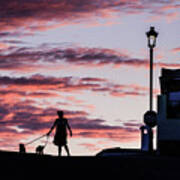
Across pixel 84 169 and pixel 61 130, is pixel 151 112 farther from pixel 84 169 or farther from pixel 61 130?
pixel 84 169

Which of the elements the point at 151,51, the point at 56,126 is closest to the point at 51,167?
the point at 56,126

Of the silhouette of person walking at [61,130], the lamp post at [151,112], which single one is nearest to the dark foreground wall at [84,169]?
the silhouette of person walking at [61,130]

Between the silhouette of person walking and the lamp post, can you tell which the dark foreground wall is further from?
the lamp post

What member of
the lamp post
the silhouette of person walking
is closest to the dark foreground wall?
the silhouette of person walking

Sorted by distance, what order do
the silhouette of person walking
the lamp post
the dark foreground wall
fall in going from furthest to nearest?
the lamp post
the silhouette of person walking
the dark foreground wall

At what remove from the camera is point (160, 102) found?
3600 cm

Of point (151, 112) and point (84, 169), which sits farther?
point (151, 112)

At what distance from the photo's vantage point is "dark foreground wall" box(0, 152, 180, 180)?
15.8m

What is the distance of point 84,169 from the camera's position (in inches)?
686

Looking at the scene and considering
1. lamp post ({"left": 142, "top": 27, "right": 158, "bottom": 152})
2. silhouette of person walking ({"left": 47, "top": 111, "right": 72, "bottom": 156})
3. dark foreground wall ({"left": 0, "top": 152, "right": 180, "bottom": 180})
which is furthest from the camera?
lamp post ({"left": 142, "top": 27, "right": 158, "bottom": 152})

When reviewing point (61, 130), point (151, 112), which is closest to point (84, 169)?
point (61, 130)

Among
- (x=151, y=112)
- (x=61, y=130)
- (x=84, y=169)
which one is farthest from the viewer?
(x=151, y=112)

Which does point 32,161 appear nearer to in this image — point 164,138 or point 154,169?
point 154,169

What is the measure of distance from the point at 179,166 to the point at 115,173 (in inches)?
175
